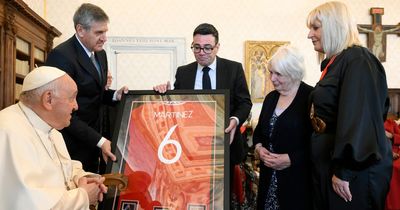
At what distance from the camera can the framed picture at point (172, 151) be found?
6.08 ft

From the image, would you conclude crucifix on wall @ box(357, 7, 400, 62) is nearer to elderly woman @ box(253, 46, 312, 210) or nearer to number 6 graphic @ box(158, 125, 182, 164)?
elderly woman @ box(253, 46, 312, 210)

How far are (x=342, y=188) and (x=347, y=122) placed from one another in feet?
1.10

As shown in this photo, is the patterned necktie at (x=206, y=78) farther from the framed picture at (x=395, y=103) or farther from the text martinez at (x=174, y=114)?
the framed picture at (x=395, y=103)

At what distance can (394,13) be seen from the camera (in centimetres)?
599

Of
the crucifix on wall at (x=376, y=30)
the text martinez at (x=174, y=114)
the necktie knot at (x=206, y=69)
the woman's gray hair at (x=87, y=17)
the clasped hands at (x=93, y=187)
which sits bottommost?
the clasped hands at (x=93, y=187)

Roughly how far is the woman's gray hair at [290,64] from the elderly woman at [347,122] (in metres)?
0.26

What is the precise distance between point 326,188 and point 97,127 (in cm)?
155

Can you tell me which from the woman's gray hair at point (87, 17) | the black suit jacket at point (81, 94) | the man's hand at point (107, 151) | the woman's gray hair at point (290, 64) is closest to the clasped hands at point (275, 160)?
the woman's gray hair at point (290, 64)

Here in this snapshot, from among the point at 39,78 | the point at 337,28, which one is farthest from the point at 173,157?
the point at 337,28

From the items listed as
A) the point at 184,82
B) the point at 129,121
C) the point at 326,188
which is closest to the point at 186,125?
the point at 129,121

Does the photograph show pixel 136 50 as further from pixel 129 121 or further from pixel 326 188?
pixel 326 188

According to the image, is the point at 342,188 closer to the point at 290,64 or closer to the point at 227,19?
the point at 290,64

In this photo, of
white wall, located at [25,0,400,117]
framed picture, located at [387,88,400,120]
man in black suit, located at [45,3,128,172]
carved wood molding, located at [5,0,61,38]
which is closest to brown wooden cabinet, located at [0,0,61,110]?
carved wood molding, located at [5,0,61,38]

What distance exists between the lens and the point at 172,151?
199cm
